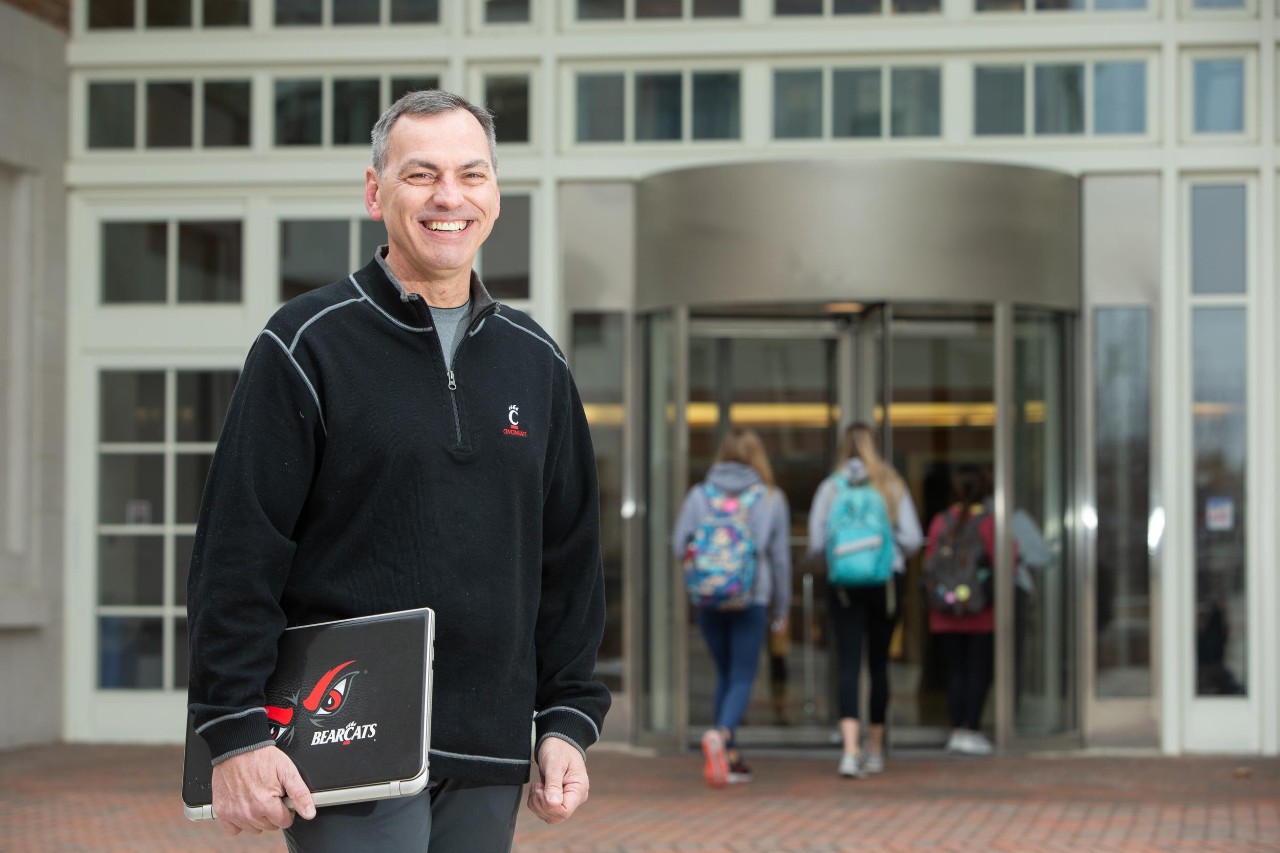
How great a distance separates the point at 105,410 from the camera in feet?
33.7

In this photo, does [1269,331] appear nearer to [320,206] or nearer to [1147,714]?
[1147,714]

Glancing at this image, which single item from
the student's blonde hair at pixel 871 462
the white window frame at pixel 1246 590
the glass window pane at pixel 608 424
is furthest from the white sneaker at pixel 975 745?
the glass window pane at pixel 608 424

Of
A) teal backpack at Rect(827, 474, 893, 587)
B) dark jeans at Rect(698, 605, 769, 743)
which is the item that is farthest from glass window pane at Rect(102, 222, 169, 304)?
teal backpack at Rect(827, 474, 893, 587)

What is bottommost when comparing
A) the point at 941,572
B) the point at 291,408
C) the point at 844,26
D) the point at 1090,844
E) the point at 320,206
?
the point at 1090,844

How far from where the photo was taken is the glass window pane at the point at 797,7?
10.1m

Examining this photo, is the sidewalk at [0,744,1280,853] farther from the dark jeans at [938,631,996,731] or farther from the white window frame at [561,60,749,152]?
the white window frame at [561,60,749,152]

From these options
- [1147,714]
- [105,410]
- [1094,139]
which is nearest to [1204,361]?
[1094,139]

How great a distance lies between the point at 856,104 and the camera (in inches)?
394

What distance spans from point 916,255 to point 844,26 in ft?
5.09

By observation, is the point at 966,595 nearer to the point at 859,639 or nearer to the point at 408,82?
the point at 859,639

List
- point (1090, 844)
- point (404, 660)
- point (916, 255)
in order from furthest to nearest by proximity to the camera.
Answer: point (916, 255), point (1090, 844), point (404, 660)

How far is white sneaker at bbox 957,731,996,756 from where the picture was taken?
9539 mm

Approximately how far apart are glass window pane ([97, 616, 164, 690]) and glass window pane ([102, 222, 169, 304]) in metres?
1.91

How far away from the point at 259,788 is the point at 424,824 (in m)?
0.26
